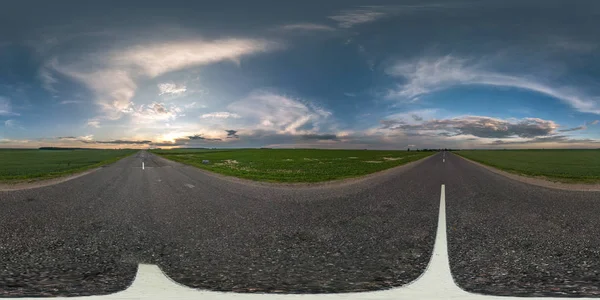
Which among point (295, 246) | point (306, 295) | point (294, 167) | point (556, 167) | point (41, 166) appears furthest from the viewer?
point (41, 166)

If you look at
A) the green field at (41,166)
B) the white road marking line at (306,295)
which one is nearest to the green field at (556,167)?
the white road marking line at (306,295)

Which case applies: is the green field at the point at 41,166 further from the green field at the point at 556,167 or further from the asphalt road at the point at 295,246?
the green field at the point at 556,167

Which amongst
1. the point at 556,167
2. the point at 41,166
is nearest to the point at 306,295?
the point at 556,167

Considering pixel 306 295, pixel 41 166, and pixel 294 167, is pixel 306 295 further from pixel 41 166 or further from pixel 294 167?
pixel 41 166

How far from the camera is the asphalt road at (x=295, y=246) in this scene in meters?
4.47

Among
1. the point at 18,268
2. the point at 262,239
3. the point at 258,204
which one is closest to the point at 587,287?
the point at 262,239

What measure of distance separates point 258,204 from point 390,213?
16.0 ft

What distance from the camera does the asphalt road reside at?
447 cm

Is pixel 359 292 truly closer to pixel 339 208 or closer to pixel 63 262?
pixel 63 262

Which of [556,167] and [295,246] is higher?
[556,167]

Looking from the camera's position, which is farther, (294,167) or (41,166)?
(41,166)

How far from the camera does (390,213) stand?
9.93 m

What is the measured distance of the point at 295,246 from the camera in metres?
6.32

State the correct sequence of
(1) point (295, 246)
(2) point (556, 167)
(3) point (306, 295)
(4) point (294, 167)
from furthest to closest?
(2) point (556, 167) < (4) point (294, 167) < (1) point (295, 246) < (3) point (306, 295)
